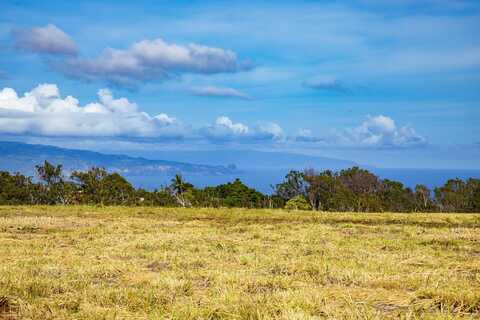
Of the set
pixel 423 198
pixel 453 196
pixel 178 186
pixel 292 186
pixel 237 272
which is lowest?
pixel 237 272

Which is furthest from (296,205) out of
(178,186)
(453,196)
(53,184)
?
(53,184)

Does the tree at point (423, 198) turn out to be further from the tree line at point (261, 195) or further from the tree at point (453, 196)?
the tree at point (453, 196)

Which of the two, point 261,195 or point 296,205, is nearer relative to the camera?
point 296,205

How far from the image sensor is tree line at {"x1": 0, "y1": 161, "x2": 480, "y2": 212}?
6162 cm

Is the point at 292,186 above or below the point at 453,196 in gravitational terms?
above

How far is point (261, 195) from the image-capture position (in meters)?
75.2

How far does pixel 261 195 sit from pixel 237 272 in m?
64.0

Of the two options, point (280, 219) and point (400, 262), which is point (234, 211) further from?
point (400, 262)

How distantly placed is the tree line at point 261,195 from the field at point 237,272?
34.9 m

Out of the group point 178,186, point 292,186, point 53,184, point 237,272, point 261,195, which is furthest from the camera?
point 292,186

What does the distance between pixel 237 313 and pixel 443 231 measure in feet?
53.6

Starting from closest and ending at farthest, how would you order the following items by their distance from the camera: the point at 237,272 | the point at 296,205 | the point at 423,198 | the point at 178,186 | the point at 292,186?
the point at 237,272 → the point at 296,205 → the point at 423,198 → the point at 178,186 → the point at 292,186

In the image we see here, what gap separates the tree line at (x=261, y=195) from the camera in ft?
202

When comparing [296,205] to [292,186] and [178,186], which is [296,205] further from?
[178,186]
